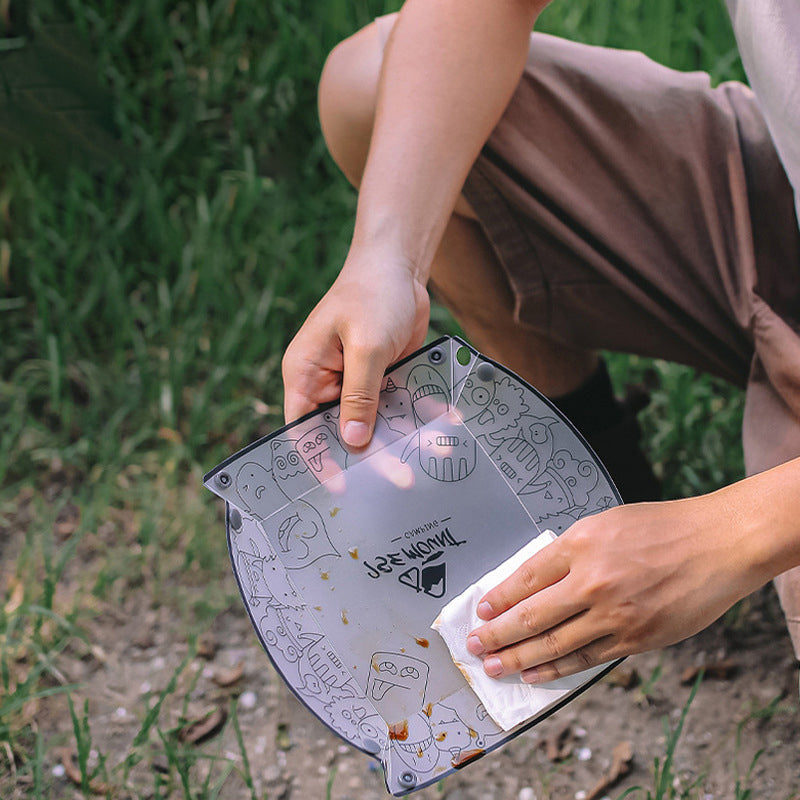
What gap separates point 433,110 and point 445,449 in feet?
1.18

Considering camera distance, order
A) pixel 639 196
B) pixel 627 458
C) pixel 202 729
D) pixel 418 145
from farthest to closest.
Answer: pixel 627 458 → pixel 202 729 → pixel 639 196 → pixel 418 145

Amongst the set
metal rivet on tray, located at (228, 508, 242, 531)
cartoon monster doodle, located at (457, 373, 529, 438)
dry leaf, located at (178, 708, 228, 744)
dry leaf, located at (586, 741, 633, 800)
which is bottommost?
dry leaf, located at (178, 708, 228, 744)

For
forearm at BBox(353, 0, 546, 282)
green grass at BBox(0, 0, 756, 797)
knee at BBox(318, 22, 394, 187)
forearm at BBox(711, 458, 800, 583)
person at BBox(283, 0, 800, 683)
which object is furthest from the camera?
green grass at BBox(0, 0, 756, 797)

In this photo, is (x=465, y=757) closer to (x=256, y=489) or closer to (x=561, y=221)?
(x=256, y=489)

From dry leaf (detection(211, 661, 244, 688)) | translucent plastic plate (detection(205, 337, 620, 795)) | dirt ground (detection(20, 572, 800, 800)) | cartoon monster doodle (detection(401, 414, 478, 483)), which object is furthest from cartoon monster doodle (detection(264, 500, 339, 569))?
dry leaf (detection(211, 661, 244, 688))

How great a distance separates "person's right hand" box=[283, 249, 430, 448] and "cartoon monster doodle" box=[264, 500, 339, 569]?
0.08m

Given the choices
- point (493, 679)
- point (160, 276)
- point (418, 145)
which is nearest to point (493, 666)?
point (493, 679)

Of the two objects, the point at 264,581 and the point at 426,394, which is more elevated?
the point at 426,394

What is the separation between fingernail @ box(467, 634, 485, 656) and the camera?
79 centimetres

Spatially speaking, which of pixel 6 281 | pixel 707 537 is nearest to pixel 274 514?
pixel 707 537

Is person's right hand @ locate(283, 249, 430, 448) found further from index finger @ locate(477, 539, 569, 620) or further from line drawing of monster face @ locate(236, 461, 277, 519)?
index finger @ locate(477, 539, 569, 620)

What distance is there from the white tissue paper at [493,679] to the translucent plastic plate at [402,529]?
10 mm

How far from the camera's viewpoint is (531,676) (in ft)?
2.56

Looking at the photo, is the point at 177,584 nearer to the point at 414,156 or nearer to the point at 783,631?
the point at 414,156
